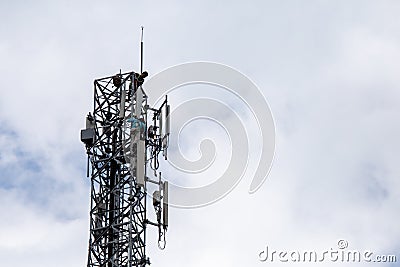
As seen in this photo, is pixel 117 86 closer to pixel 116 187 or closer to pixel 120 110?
pixel 120 110

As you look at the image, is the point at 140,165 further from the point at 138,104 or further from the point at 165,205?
the point at 165,205

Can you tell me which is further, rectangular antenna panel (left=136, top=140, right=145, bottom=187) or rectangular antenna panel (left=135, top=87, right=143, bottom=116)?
rectangular antenna panel (left=135, top=87, right=143, bottom=116)

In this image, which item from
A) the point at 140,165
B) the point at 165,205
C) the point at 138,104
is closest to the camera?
the point at 140,165

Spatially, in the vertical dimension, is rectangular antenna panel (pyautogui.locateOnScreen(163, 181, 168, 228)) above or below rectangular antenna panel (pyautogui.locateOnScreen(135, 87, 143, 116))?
below

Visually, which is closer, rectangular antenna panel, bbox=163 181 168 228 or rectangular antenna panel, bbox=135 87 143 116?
rectangular antenna panel, bbox=135 87 143 116

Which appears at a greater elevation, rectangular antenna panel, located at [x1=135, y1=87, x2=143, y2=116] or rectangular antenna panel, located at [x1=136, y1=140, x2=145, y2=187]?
rectangular antenna panel, located at [x1=135, y1=87, x2=143, y2=116]

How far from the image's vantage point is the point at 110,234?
4512 centimetres

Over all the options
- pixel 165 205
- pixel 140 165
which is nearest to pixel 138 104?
pixel 140 165

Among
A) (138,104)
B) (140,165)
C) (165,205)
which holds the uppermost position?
(138,104)

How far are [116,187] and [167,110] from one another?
4451mm

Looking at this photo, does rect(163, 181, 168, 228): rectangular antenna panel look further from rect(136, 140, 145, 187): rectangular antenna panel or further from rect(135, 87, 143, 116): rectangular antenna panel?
rect(135, 87, 143, 116): rectangular antenna panel

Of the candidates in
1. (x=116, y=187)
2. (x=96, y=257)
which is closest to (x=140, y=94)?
(x=116, y=187)

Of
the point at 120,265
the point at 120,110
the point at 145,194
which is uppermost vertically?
the point at 120,110

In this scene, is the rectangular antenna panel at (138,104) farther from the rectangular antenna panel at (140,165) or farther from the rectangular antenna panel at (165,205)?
the rectangular antenna panel at (165,205)
